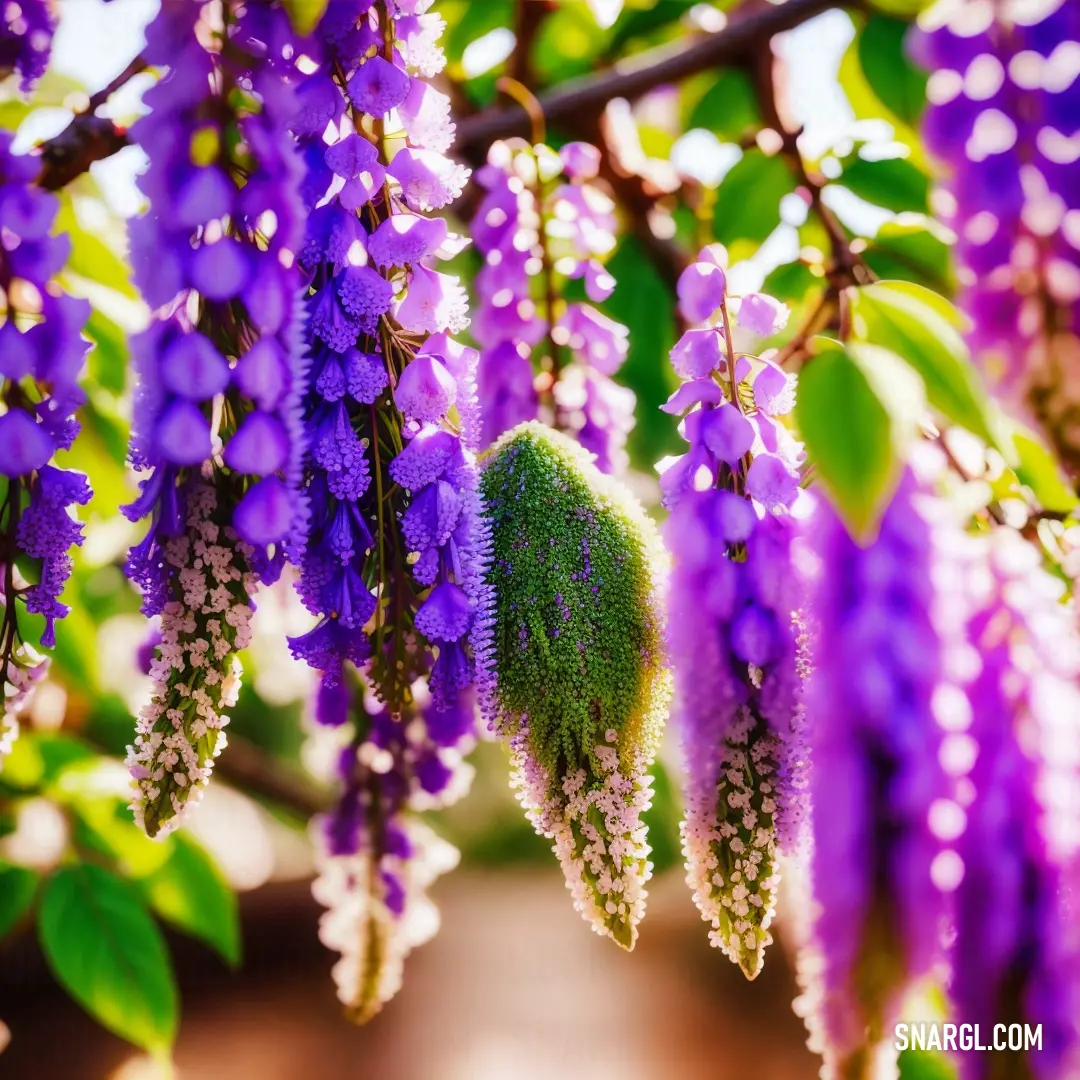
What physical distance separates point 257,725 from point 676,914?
39.8 inches

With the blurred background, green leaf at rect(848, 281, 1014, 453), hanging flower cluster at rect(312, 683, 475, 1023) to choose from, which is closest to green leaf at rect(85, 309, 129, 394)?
the blurred background

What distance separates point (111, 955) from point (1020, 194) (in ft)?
2.10

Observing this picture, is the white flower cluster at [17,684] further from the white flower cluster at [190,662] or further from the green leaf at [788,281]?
the green leaf at [788,281]

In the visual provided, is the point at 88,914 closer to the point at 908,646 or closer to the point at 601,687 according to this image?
the point at 601,687

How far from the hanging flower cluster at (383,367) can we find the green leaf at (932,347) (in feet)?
0.47

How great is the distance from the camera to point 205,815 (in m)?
1.04

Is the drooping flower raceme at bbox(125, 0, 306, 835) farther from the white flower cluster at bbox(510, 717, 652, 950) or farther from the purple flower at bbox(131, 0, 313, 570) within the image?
the white flower cluster at bbox(510, 717, 652, 950)

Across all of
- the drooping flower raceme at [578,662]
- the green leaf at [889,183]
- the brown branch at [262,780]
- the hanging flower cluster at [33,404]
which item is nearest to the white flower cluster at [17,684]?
the hanging flower cluster at [33,404]

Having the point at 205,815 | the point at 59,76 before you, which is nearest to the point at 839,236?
the point at 59,76

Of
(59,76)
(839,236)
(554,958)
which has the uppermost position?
(59,76)

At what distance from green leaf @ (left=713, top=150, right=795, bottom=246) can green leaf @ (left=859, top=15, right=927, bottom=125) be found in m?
0.07

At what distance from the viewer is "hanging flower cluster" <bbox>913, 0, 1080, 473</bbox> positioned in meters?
0.26

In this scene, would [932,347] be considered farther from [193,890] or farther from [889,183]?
[193,890]

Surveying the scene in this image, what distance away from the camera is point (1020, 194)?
0.26 meters
